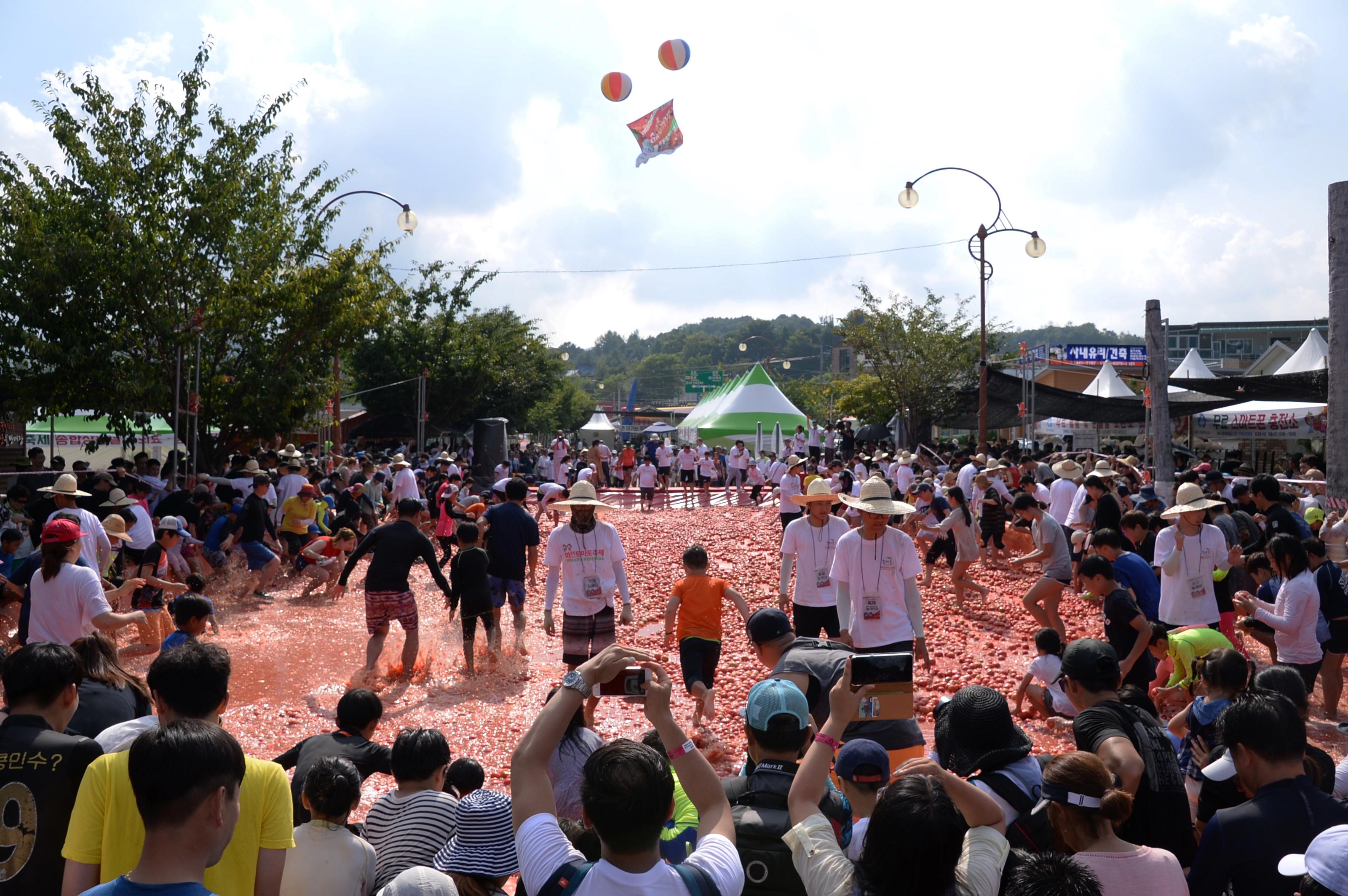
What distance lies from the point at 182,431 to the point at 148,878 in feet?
58.9

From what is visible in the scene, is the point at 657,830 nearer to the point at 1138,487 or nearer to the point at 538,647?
the point at 538,647

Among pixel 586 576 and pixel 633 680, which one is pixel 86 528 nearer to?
pixel 586 576

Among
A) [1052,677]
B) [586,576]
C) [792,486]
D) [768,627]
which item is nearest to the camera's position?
[768,627]

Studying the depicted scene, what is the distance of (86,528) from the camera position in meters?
8.28

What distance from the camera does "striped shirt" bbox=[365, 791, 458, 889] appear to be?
12.0 ft

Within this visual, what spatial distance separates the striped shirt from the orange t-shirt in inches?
146

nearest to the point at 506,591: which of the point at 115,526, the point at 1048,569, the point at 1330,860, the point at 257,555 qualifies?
the point at 115,526

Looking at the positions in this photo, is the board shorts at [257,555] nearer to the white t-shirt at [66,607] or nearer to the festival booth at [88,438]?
the festival booth at [88,438]

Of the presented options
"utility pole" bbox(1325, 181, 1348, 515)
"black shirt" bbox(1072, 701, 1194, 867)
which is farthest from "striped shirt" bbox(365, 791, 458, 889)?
"utility pole" bbox(1325, 181, 1348, 515)

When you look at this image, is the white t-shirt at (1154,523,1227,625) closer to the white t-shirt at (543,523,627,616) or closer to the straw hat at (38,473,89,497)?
the white t-shirt at (543,523,627,616)

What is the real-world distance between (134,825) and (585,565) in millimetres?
5084

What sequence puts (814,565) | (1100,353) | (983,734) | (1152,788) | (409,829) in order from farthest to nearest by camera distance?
(1100,353)
(814,565)
(409,829)
(1152,788)
(983,734)

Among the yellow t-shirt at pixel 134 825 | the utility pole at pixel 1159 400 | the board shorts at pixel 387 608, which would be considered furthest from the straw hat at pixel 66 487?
the utility pole at pixel 1159 400

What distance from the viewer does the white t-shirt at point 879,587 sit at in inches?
255
